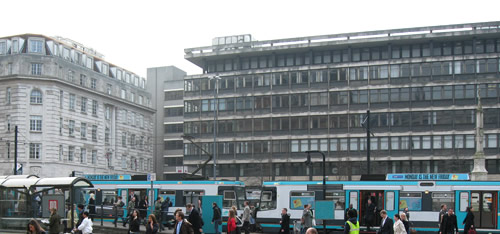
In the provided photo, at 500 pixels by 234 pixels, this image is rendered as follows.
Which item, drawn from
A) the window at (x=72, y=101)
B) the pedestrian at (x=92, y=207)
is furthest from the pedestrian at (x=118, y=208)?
the window at (x=72, y=101)

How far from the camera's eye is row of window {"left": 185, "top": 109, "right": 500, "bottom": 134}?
221 feet

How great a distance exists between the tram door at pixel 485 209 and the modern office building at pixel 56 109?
47.4m

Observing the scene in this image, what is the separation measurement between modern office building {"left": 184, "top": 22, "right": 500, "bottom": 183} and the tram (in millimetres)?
35537

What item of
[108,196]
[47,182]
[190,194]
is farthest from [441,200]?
[108,196]

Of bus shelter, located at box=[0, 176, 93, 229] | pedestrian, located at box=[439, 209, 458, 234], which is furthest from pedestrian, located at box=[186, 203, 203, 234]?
pedestrian, located at box=[439, 209, 458, 234]

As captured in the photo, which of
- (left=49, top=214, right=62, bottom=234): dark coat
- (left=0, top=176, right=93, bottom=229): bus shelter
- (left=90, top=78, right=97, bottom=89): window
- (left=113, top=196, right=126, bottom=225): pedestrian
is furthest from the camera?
(left=90, top=78, right=97, bottom=89): window

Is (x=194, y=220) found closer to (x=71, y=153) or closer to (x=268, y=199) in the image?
(x=268, y=199)

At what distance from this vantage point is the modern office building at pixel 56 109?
66688mm

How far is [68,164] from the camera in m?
70.1

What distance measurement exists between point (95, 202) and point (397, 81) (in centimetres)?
4255

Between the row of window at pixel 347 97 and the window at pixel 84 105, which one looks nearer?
the row of window at pixel 347 97

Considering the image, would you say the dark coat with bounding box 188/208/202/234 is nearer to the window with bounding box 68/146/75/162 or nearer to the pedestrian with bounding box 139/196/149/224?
the pedestrian with bounding box 139/196/149/224

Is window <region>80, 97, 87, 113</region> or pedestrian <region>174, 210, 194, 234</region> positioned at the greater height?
window <region>80, 97, 87, 113</region>

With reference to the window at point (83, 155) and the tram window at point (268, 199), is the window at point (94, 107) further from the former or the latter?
the tram window at point (268, 199)
